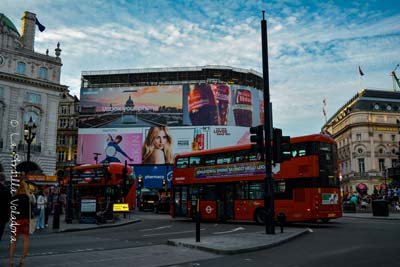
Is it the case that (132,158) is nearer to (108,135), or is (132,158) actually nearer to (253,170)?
(108,135)

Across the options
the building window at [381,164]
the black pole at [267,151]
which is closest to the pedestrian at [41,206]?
the black pole at [267,151]

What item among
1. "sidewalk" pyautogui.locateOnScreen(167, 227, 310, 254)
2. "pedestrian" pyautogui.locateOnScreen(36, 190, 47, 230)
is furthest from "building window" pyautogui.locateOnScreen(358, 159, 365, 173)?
"sidewalk" pyautogui.locateOnScreen(167, 227, 310, 254)

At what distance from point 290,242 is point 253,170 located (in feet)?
27.6

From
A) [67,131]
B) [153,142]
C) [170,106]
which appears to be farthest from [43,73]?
[67,131]

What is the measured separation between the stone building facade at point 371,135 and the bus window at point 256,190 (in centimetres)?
6475

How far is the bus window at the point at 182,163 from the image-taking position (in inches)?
997

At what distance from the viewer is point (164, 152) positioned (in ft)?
230

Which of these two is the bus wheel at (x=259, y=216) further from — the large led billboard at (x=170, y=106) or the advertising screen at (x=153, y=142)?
the large led billboard at (x=170, y=106)

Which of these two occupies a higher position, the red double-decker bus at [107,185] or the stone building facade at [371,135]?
the stone building facade at [371,135]

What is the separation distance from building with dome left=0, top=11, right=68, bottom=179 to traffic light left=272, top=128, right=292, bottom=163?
3888cm

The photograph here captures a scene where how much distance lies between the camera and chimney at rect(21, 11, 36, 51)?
177 feet

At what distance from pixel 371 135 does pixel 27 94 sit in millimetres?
63075

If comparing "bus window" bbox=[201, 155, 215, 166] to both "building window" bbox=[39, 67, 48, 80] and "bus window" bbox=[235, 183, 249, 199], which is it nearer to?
"bus window" bbox=[235, 183, 249, 199]

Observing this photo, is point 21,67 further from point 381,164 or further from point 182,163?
point 381,164
